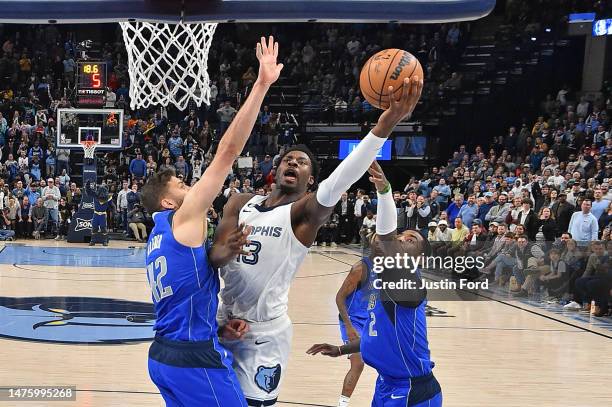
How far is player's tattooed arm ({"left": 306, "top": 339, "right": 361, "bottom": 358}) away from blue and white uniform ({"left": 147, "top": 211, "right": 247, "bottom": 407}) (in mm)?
988

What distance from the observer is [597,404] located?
630cm

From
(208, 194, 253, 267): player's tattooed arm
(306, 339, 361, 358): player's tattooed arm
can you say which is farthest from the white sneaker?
(208, 194, 253, 267): player's tattooed arm

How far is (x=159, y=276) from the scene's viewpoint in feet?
10.9

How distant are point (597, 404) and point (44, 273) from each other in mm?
8805

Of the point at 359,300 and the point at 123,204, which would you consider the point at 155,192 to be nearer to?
the point at 359,300

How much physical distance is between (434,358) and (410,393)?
12.3 ft

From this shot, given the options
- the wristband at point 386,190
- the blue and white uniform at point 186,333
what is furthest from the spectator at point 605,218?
the blue and white uniform at point 186,333

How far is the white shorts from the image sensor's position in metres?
3.52

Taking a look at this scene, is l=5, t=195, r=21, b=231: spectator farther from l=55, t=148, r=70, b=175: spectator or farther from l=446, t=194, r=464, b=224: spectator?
l=446, t=194, r=464, b=224: spectator

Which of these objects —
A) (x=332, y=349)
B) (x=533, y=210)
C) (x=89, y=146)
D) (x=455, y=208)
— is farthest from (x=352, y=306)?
(x=89, y=146)

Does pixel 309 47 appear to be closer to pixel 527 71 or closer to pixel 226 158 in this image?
pixel 527 71

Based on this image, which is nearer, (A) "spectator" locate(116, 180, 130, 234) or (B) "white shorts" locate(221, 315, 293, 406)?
(B) "white shorts" locate(221, 315, 293, 406)

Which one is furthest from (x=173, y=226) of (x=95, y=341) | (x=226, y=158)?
(x=95, y=341)

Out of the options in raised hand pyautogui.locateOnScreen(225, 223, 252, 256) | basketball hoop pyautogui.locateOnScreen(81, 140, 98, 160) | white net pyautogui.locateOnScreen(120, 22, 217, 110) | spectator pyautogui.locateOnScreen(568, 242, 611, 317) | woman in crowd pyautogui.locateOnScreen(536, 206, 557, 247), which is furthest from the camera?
basketball hoop pyautogui.locateOnScreen(81, 140, 98, 160)
